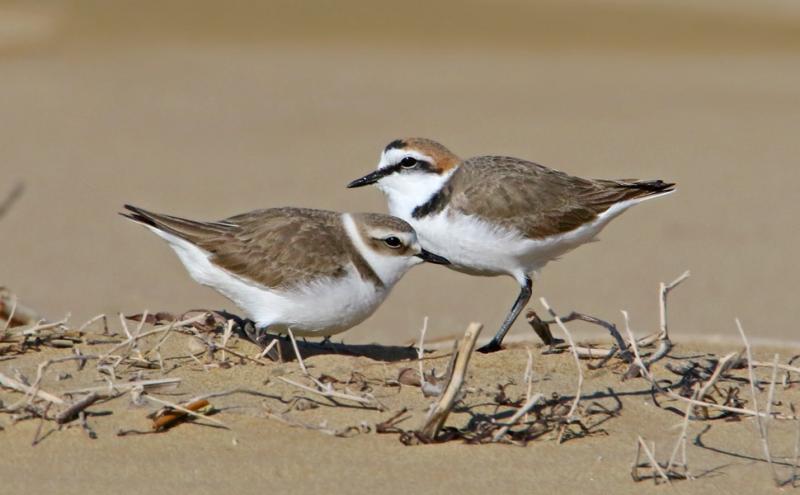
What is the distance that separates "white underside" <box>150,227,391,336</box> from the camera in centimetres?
611

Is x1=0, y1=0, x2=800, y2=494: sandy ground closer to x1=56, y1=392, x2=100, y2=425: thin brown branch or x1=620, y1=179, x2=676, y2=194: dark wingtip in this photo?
x1=56, y1=392, x2=100, y2=425: thin brown branch

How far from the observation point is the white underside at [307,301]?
6.11 meters

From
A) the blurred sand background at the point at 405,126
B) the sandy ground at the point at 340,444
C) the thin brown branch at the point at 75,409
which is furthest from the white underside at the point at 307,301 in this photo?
the blurred sand background at the point at 405,126

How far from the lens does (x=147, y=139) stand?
15.5 m

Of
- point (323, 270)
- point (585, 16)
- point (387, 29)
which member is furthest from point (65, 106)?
point (323, 270)

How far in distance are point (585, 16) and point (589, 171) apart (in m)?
5.14

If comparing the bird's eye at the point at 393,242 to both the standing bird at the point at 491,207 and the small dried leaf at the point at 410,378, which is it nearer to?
the standing bird at the point at 491,207

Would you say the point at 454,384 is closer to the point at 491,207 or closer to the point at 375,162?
the point at 491,207

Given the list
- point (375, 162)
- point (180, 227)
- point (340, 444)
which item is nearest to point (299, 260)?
point (180, 227)

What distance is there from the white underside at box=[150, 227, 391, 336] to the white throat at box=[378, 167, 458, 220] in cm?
111

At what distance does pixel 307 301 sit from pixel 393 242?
67 centimetres

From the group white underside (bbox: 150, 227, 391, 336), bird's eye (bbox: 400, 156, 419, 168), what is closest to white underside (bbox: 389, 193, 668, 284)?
bird's eye (bbox: 400, 156, 419, 168)

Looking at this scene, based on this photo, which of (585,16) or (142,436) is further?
(585,16)

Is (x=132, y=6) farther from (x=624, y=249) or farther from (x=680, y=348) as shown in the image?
(x=680, y=348)
